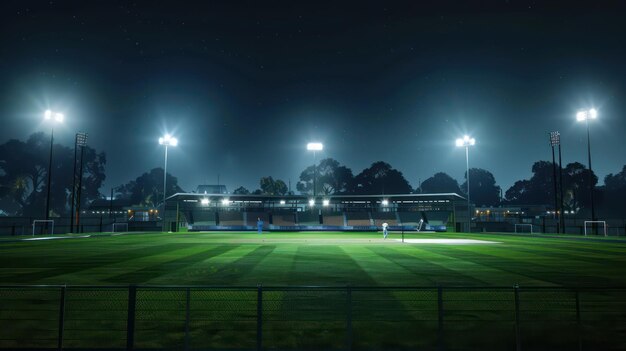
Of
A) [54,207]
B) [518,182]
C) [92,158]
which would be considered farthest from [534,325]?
[518,182]

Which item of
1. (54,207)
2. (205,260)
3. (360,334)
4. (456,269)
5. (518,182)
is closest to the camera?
(360,334)

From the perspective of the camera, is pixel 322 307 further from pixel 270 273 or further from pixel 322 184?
pixel 322 184

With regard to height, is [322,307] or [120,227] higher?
[322,307]

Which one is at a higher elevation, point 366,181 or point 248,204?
point 366,181

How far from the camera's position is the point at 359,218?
81.6 metres

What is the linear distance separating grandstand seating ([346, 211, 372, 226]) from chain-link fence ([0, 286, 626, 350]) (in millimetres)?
67823

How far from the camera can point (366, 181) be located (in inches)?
5635

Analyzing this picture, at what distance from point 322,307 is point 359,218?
70.8 m

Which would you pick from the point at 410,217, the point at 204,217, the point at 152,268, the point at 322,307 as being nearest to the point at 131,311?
the point at 322,307

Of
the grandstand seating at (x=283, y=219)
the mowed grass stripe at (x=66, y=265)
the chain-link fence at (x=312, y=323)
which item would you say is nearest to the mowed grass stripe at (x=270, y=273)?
the chain-link fence at (x=312, y=323)

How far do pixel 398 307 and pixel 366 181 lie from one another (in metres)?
133

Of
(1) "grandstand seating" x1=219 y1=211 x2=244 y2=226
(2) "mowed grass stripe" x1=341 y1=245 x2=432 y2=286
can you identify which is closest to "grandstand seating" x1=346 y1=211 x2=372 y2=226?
(1) "grandstand seating" x1=219 y1=211 x2=244 y2=226

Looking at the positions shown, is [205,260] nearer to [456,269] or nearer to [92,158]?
[456,269]

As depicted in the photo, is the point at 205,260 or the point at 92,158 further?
the point at 92,158
